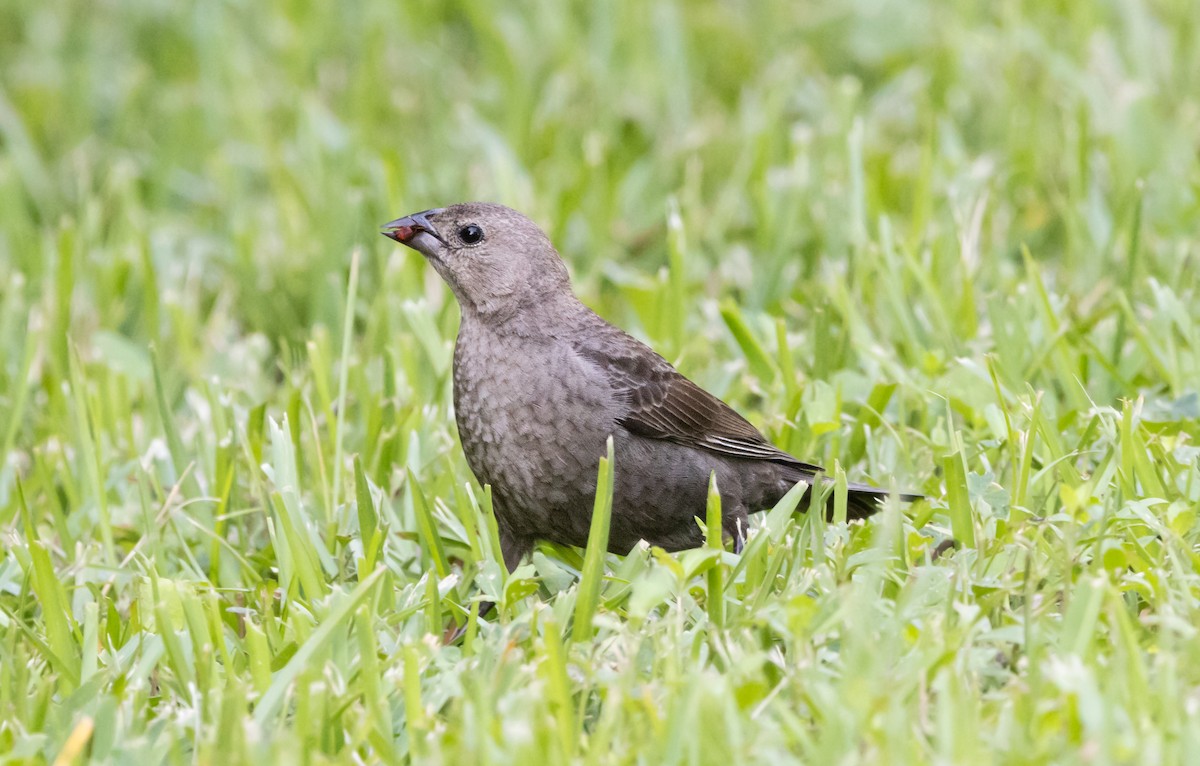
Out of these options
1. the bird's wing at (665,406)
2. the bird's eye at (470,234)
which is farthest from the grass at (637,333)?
the bird's eye at (470,234)

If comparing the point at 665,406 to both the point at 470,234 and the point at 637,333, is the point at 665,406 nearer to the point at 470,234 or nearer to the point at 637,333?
the point at 470,234

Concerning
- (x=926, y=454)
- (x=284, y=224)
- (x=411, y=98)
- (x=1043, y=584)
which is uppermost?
(x=411, y=98)

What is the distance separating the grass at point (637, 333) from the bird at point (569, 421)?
0.16m

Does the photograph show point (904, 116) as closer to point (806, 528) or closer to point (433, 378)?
point (433, 378)

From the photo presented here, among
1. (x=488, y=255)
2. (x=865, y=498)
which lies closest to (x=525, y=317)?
(x=488, y=255)

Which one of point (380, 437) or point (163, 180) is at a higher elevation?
point (163, 180)

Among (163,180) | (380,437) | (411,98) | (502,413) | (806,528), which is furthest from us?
(411,98)

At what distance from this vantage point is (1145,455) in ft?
11.9

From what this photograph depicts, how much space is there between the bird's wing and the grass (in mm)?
353

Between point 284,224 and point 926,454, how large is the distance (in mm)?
3121

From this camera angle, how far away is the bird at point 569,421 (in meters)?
3.83

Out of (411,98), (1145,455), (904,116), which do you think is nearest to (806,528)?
(1145,455)

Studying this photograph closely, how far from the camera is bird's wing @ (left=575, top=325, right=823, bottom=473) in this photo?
4.00 meters

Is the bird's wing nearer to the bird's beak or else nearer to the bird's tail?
the bird's tail
